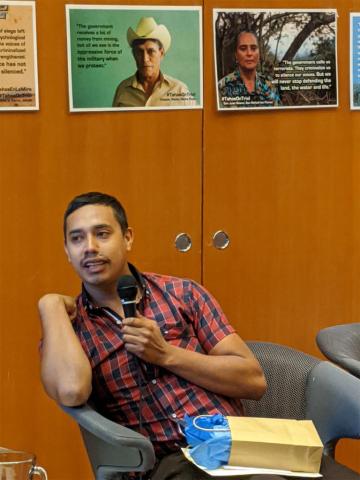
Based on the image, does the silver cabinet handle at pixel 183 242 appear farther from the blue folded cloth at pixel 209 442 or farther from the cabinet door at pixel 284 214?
the blue folded cloth at pixel 209 442

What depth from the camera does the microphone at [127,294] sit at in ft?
7.78

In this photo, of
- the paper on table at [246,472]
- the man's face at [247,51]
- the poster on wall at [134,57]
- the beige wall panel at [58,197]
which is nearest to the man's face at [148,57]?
the poster on wall at [134,57]

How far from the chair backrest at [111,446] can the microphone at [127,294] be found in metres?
0.27

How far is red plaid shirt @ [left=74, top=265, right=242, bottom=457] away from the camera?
2586mm

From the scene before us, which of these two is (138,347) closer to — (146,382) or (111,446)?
(146,382)

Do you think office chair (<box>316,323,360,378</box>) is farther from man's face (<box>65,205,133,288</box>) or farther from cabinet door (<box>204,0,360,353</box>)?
man's face (<box>65,205,133,288</box>)

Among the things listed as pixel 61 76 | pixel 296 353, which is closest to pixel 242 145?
pixel 61 76

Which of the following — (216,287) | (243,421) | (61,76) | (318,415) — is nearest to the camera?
(243,421)

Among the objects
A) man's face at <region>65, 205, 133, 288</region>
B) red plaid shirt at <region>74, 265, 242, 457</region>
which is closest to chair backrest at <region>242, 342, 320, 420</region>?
red plaid shirt at <region>74, 265, 242, 457</region>

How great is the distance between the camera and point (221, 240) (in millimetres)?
3475

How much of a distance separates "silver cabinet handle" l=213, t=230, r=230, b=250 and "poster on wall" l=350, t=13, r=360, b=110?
690 mm

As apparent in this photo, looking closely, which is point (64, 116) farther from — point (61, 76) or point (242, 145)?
point (242, 145)

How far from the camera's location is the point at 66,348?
249 cm

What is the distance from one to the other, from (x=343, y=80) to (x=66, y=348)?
1647mm
